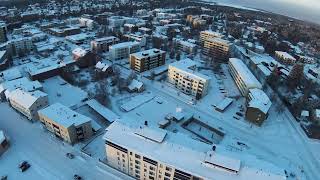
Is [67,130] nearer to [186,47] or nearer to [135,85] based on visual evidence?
[135,85]

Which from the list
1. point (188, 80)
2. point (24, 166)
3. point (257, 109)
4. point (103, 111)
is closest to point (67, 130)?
point (24, 166)

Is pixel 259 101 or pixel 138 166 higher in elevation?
pixel 259 101

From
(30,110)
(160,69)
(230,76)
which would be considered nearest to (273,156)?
(230,76)

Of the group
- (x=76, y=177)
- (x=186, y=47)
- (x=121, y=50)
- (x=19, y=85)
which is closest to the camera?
(x=76, y=177)

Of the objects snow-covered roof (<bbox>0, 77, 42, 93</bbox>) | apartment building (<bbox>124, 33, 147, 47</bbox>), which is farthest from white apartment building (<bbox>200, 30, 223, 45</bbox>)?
snow-covered roof (<bbox>0, 77, 42, 93</bbox>)

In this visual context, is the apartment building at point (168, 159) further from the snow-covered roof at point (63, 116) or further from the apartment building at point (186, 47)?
the apartment building at point (186, 47)

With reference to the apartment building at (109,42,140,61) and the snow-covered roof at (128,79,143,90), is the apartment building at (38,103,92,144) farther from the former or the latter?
the apartment building at (109,42,140,61)

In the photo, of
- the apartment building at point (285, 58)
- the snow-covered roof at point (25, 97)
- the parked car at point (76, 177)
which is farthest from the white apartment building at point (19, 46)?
the apartment building at point (285, 58)
